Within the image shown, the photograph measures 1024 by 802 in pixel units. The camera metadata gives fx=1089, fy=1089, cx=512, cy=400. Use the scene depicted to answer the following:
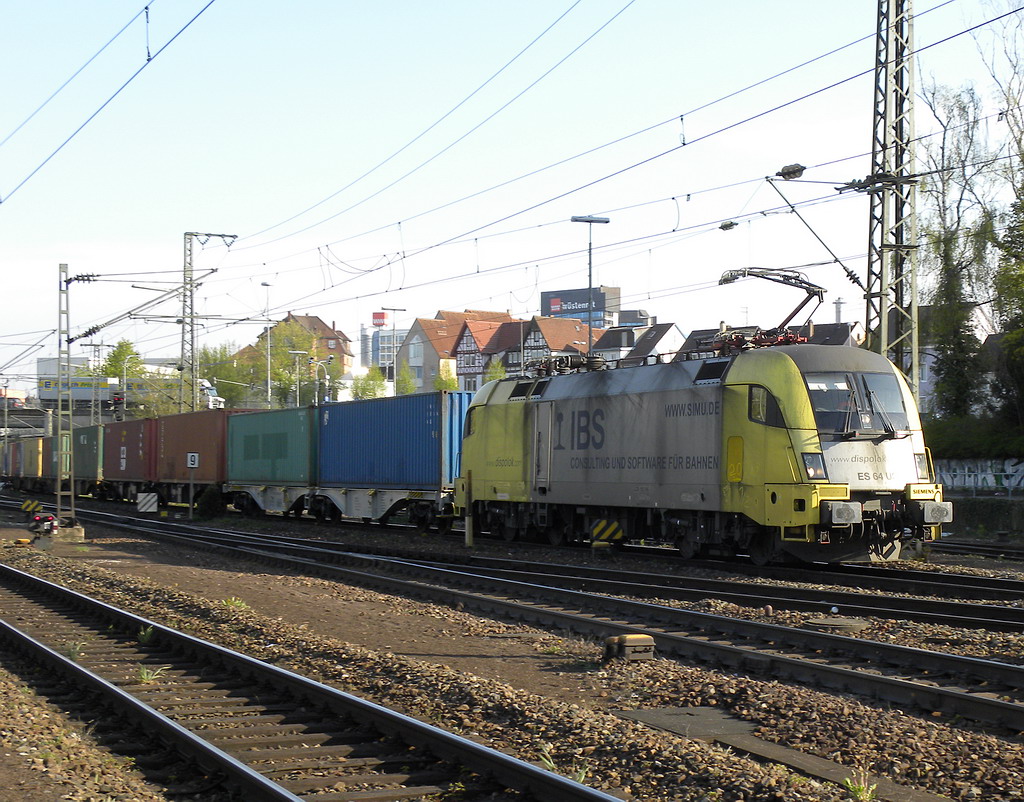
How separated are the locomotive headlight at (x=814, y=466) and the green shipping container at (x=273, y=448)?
61.6 ft

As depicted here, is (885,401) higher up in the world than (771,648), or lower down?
higher up

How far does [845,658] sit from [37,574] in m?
14.0

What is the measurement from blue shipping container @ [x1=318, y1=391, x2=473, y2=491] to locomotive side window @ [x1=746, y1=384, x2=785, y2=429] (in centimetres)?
1056

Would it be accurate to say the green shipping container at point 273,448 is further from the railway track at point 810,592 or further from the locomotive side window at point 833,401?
the locomotive side window at point 833,401

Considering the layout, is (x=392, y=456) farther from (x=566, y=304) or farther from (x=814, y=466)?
(x=566, y=304)

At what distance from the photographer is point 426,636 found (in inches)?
458

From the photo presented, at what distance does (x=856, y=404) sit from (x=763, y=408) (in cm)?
136

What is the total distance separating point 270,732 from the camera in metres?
7.38

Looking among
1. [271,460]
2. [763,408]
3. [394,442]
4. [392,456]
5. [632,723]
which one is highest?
[763,408]

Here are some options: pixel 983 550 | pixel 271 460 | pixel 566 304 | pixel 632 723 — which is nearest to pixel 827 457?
pixel 983 550

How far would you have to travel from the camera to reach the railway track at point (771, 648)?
7965 mm

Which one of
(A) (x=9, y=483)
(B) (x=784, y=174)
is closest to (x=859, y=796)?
(B) (x=784, y=174)

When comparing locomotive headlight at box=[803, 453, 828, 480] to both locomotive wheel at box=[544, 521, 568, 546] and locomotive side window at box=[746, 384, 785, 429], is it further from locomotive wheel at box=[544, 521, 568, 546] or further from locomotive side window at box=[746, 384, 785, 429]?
locomotive wheel at box=[544, 521, 568, 546]

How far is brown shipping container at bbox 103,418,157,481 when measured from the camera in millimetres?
41625
